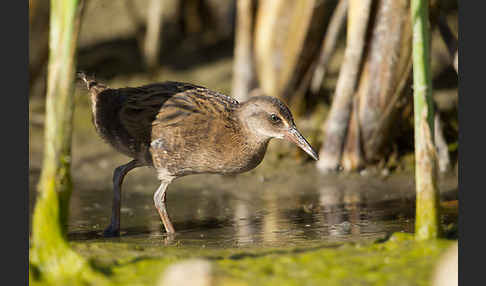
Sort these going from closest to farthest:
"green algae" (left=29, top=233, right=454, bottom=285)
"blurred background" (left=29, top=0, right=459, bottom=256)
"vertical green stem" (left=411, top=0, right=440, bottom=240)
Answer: "green algae" (left=29, top=233, right=454, bottom=285)
"vertical green stem" (left=411, top=0, right=440, bottom=240)
"blurred background" (left=29, top=0, right=459, bottom=256)

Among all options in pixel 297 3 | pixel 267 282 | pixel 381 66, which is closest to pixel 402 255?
pixel 267 282

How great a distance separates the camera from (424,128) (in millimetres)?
4871

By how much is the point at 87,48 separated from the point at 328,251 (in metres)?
9.52

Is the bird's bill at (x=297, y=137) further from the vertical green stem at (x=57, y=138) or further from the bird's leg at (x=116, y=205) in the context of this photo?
the vertical green stem at (x=57, y=138)

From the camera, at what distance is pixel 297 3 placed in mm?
8984

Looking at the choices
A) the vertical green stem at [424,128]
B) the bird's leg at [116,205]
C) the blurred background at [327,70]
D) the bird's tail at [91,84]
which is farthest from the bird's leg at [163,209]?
the blurred background at [327,70]

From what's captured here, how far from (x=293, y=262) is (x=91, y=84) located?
3286mm

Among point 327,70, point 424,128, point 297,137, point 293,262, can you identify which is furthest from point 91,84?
point 327,70

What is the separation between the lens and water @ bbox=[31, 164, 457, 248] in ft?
20.3

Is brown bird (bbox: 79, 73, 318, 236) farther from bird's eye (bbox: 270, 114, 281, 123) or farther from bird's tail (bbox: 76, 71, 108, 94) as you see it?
bird's tail (bbox: 76, 71, 108, 94)

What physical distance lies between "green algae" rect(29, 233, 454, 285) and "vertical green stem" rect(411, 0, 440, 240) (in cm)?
20

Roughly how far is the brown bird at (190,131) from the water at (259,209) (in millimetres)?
389

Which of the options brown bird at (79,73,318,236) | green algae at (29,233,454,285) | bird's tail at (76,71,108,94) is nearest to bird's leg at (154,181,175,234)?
brown bird at (79,73,318,236)

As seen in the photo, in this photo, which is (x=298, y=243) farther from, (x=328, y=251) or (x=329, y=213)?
(x=329, y=213)
